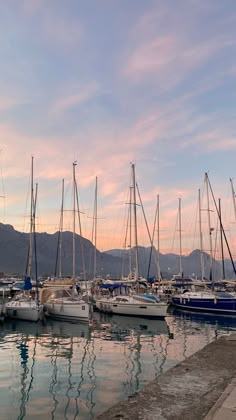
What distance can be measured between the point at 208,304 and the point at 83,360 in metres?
26.4

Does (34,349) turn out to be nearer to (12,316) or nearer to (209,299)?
(12,316)

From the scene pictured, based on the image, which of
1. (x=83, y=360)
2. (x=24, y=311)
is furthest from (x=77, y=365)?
Result: (x=24, y=311)

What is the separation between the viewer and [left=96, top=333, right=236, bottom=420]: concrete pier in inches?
336

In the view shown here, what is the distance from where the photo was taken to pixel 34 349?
72.1ft

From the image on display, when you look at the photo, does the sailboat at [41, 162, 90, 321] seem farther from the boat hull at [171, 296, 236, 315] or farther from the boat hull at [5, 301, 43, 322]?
the boat hull at [171, 296, 236, 315]

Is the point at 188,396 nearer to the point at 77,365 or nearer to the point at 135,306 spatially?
the point at 77,365

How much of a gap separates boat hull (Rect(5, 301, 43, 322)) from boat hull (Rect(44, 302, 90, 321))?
152 cm

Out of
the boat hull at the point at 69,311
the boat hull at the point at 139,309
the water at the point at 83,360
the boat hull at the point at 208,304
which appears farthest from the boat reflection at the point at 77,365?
the boat hull at the point at 208,304

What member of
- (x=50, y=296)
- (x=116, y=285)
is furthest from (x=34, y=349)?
(x=116, y=285)

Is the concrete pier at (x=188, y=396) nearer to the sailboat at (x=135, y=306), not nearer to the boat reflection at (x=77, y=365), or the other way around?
the boat reflection at (x=77, y=365)

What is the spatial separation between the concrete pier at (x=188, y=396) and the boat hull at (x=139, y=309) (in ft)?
74.2

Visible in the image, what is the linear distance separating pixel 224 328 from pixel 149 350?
41.9 ft

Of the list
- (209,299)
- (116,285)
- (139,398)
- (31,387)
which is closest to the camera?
(139,398)

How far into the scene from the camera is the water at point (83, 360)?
41.1 ft
